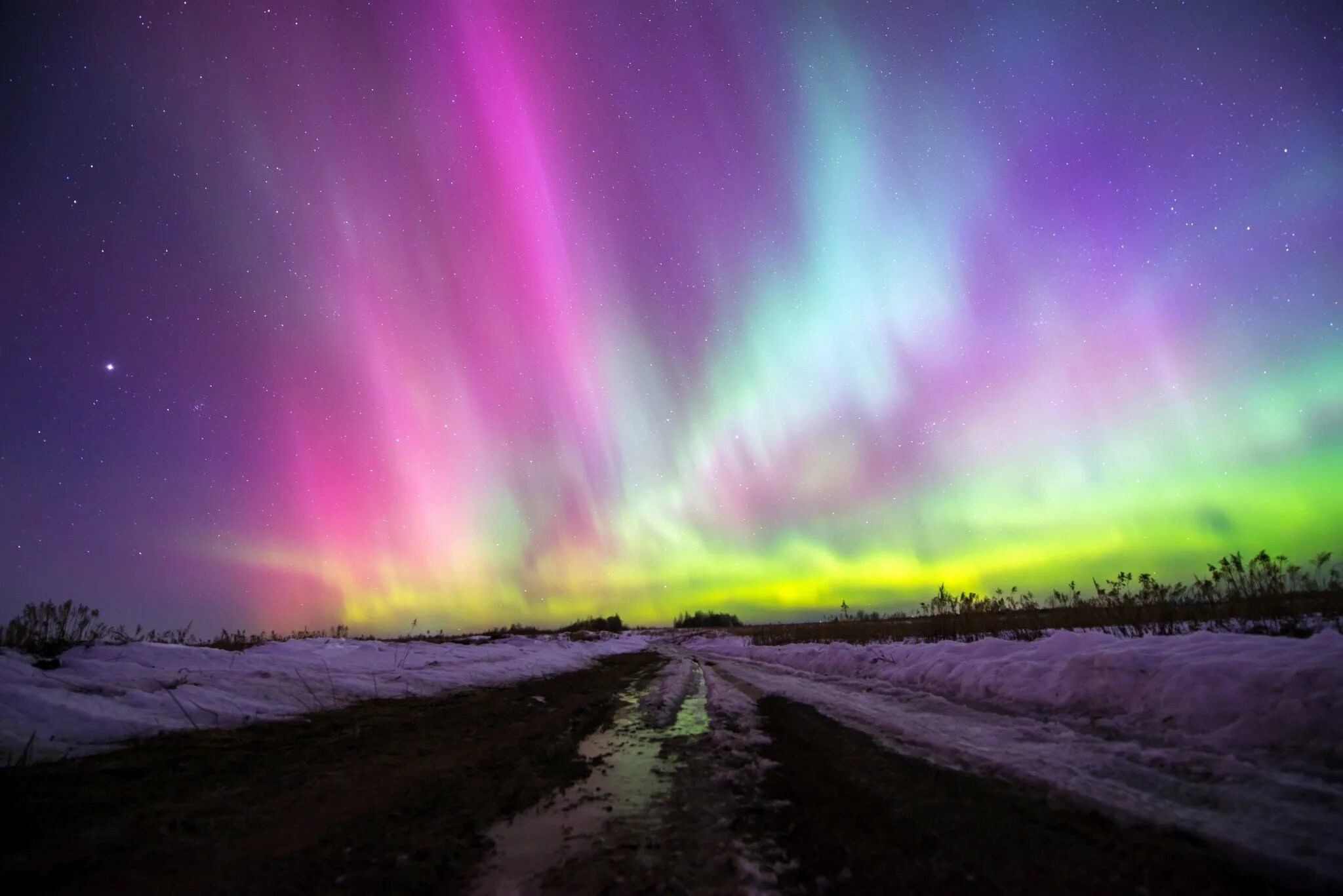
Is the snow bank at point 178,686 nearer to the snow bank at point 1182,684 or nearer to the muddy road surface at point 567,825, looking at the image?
the muddy road surface at point 567,825

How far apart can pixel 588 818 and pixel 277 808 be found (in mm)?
2446

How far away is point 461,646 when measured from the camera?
1905 centimetres

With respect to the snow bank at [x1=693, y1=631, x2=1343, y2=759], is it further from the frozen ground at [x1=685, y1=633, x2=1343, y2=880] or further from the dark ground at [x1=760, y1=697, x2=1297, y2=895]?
the dark ground at [x1=760, y1=697, x2=1297, y2=895]

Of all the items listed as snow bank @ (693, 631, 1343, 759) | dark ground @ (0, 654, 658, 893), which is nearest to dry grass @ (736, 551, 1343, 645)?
snow bank @ (693, 631, 1343, 759)

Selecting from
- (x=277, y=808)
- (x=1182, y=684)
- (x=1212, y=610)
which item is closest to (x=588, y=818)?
(x=277, y=808)

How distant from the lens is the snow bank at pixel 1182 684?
4375 mm

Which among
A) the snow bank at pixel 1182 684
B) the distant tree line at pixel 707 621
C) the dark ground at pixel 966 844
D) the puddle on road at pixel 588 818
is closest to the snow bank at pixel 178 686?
A: the puddle on road at pixel 588 818

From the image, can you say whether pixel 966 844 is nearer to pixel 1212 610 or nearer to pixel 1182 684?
pixel 1182 684

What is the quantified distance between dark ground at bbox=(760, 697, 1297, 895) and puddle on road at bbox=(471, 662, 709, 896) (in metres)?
1.05

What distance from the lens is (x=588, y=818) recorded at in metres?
3.95

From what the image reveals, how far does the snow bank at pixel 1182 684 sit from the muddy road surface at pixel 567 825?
2.44m

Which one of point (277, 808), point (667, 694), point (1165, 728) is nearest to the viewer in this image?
point (277, 808)

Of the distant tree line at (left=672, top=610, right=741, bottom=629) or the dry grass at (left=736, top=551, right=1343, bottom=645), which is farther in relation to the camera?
the distant tree line at (left=672, top=610, right=741, bottom=629)

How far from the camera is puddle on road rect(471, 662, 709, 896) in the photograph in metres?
3.13
